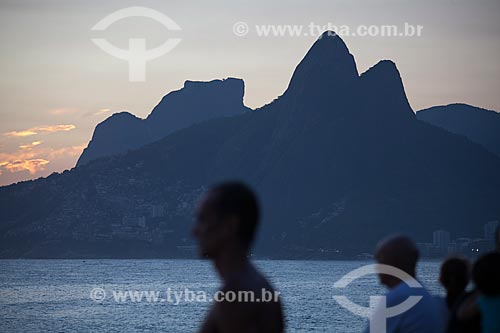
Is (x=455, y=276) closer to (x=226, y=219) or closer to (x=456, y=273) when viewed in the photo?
(x=456, y=273)

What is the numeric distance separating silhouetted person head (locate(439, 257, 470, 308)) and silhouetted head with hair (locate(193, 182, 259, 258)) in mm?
2993

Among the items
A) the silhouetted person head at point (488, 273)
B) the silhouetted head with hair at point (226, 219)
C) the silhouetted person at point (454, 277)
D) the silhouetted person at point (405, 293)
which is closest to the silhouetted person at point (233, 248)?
the silhouetted head with hair at point (226, 219)

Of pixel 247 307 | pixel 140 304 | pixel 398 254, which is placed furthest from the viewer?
pixel 140 304

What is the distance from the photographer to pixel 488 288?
576 centimetres

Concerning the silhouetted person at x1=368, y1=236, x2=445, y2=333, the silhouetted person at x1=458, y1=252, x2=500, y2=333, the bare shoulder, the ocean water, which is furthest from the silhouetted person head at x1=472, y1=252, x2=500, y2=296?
the ocean water

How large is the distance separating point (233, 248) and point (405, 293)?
1.65m

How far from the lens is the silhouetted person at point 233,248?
3.77 m

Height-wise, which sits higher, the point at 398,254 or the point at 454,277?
the point at 398,254

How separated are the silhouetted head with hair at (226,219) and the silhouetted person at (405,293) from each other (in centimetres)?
160

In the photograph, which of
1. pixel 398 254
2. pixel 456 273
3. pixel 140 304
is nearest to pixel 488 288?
pixel 398 254

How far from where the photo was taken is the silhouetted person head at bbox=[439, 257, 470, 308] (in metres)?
6.58

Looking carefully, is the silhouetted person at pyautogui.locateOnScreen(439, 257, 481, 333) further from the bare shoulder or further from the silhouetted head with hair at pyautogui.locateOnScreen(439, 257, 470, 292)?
the bare shoulder

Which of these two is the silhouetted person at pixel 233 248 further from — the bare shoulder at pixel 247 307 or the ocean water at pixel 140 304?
the ocean water at pixel 140 304

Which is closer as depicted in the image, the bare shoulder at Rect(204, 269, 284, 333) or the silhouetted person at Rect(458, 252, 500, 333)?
the bare shoulder at Rect(204, 269, 284, 333)
